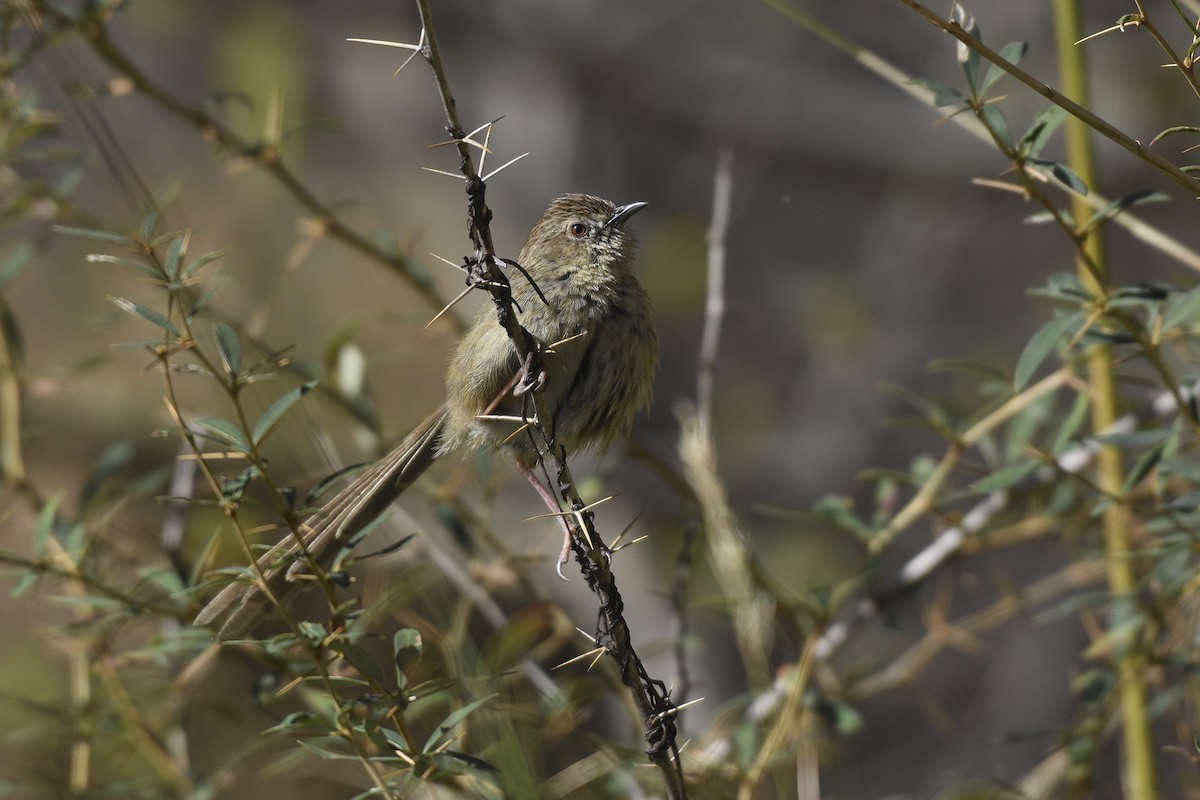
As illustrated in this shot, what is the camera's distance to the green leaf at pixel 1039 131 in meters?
2.28

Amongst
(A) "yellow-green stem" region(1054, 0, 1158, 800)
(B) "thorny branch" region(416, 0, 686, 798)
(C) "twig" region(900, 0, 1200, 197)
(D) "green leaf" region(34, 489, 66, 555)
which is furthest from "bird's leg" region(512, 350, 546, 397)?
(A) "yellow-green stem" region(1054, 0, 1158, 800)

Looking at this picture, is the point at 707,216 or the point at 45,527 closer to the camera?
the point at 45,527

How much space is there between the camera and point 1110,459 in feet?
10.1

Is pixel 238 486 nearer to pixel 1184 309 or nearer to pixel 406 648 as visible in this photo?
pixel 406 648

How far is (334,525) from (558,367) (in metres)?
0.82

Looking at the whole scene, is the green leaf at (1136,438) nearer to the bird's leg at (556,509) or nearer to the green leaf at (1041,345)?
the green leaf at (1041,345)

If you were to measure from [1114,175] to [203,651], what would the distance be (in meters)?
7.68

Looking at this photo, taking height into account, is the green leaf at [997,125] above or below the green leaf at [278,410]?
above

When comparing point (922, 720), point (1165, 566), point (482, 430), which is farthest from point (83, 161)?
point (922, 720)

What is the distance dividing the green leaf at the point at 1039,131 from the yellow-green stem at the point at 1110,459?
0.50m

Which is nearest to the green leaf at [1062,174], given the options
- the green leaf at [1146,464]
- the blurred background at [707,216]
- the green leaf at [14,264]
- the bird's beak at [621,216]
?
the green leaf at [1146,464]

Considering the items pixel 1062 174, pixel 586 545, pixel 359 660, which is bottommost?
pixel 359 660

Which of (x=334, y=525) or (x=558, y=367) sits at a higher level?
(x=558, y=367)

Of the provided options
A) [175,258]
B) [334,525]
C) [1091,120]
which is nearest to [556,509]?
[334,525]
